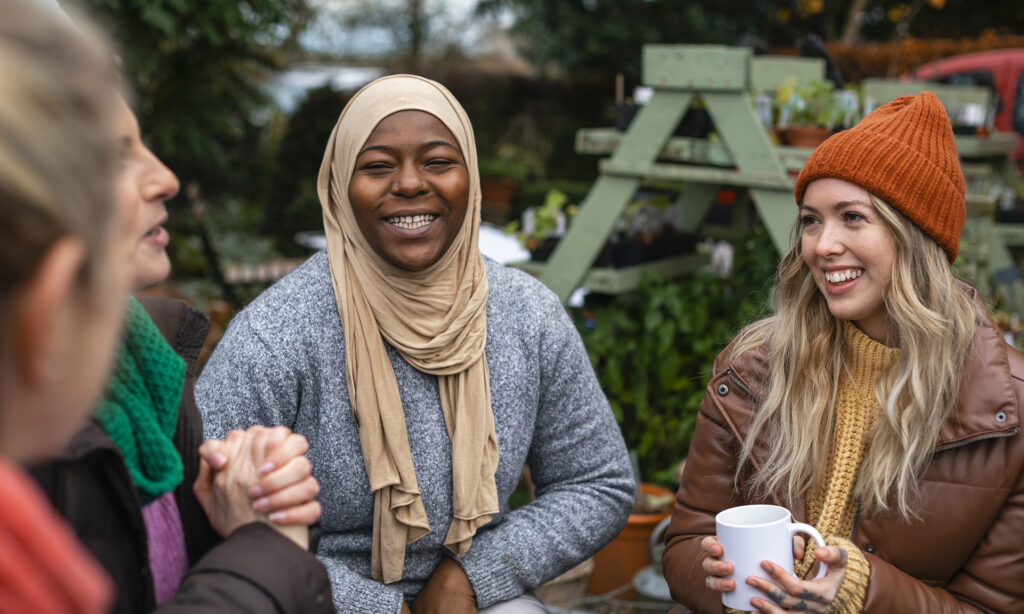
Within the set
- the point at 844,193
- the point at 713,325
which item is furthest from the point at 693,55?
the point at 844,193

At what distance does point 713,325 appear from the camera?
4.02 m

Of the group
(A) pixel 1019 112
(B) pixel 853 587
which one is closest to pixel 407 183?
(B) pixel 853 587

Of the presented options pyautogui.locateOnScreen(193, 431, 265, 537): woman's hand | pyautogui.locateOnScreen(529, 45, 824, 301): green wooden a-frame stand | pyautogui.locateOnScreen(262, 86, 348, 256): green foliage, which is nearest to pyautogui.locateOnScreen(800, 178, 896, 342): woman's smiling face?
pyautogui.locateOnScreen(193, 431, 265, 537): woman's hand

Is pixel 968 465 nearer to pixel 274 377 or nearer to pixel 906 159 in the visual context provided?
pixel 906 159

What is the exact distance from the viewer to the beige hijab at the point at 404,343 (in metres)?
2.15

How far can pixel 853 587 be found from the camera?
6.01 feet

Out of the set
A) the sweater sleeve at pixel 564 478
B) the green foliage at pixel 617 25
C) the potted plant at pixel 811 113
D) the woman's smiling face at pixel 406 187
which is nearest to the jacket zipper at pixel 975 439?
the sweater sleeve at pixel 564 478

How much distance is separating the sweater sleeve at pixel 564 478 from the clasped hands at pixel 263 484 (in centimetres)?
82

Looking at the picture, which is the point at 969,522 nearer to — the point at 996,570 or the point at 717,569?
the point at 996,570

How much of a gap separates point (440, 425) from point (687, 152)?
6.58ft

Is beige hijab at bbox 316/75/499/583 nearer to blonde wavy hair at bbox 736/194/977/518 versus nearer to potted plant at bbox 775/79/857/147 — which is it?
blonde wavy hair at bbox 736/194/977/518

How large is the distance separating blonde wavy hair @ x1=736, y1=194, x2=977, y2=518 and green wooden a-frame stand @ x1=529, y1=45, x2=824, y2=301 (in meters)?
1.35

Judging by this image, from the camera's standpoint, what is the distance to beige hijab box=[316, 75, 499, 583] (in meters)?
2.15

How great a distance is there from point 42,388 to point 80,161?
0.61 ft
